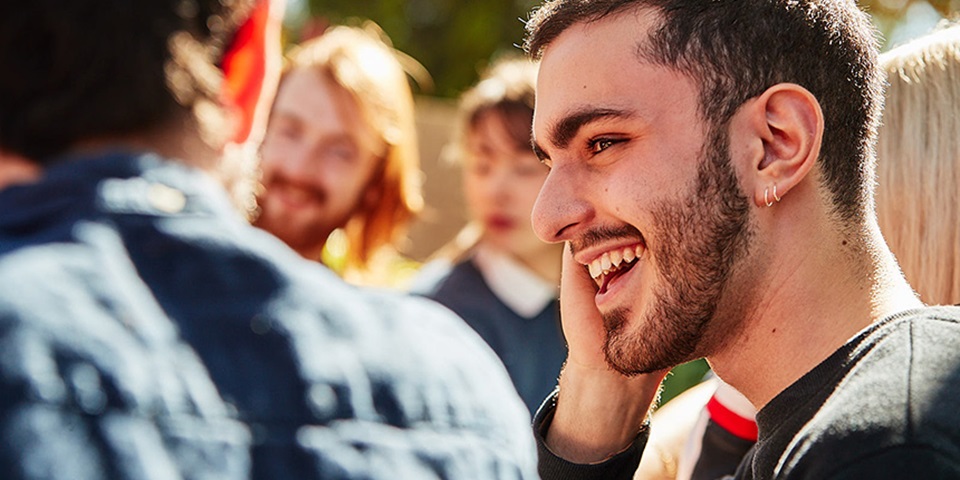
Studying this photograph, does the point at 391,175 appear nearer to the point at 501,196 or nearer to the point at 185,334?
the point at 501,196

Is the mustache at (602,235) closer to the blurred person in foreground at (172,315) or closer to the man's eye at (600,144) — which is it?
the man's eye at (600,144)

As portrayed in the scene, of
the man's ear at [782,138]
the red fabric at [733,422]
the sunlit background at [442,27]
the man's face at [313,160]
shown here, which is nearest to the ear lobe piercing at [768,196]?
the man's ear at [782,138]

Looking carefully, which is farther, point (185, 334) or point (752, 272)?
point (752, 272)

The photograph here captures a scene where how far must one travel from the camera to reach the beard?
1832mm

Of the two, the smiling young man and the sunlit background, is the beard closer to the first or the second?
the smiling young man

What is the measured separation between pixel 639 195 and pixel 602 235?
0.13 m

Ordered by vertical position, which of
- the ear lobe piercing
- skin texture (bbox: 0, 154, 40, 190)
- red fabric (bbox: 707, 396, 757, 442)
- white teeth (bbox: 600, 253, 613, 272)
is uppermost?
the ear lobe piercing

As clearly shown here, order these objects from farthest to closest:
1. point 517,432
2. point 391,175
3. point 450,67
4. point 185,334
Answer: point 450,67 → point 391,175 → point 517,432 → point 185,334

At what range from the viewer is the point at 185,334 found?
1171 millimetres

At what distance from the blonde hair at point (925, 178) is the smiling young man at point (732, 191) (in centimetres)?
17

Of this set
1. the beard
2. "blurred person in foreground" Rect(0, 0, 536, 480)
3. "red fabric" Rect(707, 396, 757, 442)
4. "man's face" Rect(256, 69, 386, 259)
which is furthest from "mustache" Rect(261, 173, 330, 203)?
"blurred person in foreground" Rect(0, 0, 536, 480)

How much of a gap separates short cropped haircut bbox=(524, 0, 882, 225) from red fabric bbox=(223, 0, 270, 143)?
774 mm

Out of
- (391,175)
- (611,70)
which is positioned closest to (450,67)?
(391,175)

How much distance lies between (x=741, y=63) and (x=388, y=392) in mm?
1000
